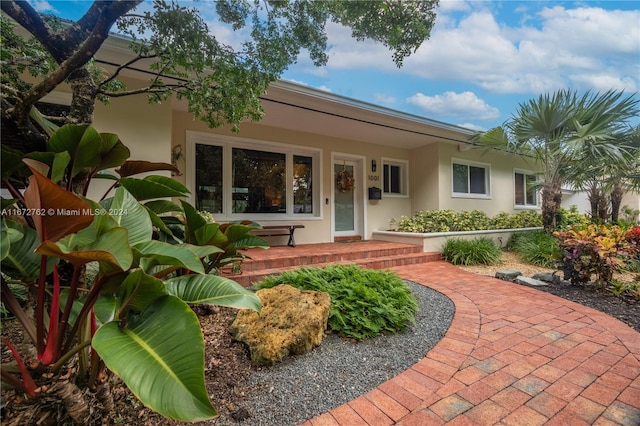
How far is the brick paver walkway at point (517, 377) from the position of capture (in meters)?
1.52

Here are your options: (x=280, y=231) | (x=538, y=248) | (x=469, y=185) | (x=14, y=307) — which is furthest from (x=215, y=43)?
(x=469, y=185)

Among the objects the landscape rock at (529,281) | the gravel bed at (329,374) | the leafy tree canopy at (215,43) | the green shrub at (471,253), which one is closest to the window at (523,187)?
the green shrub at (471,253)

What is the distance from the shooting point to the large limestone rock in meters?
2.01

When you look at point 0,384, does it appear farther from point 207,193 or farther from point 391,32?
point 207,193

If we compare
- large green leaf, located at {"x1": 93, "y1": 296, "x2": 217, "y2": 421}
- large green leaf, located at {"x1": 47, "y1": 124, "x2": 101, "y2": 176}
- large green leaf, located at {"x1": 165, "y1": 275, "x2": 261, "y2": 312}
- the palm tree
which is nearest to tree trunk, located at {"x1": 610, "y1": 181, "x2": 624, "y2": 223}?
the palm tree

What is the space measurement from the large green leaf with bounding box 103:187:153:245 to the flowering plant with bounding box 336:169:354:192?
5.98 m

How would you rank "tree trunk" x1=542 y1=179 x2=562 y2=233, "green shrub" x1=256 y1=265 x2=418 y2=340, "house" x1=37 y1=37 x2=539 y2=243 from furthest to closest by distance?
1. "tree trunk" x1=542 y1=179 x2=562 y2=233
2. "house" x1=37 y1=37 x2=539 y2=243
3. "green shrub" x1=256 y1=265 x2=418 y2=340

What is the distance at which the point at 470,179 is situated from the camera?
28.2 feet

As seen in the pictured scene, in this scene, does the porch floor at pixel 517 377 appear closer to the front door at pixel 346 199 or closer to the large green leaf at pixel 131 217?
the large green leaf at pixel 131 217

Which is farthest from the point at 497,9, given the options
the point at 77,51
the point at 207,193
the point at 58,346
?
the point at 58,346

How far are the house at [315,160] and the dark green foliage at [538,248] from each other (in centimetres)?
190

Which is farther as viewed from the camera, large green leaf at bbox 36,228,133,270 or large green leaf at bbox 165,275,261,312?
large green leaf at bbox 165,275,261,312

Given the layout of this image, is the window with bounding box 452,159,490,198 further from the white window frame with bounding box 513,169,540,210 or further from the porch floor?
the porch floor

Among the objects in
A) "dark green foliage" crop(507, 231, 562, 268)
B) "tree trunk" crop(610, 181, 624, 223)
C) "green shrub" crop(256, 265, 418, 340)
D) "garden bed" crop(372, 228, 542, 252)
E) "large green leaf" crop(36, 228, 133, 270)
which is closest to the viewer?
"large green leaf" crop(36, 228, 133, 270)
